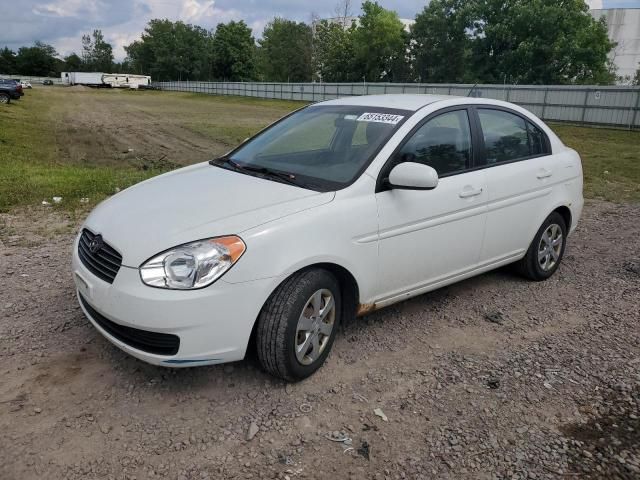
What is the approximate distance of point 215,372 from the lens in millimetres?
3328

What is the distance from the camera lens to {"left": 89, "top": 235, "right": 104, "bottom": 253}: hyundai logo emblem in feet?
10.3

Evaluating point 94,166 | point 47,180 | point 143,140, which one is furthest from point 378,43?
point 47,180

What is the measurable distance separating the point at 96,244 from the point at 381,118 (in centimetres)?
208

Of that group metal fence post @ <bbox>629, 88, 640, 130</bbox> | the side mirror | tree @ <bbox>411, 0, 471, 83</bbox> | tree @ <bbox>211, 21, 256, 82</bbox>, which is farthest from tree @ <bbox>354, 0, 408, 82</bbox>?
the side mirror

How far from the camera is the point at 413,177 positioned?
3.36 meters

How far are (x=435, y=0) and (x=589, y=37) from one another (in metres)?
14.3

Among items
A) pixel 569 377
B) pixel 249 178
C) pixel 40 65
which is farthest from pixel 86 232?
pixel 40 65

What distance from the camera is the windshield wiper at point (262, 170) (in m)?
3.56

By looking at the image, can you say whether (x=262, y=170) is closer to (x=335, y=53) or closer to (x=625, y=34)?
(x=335, y=53)

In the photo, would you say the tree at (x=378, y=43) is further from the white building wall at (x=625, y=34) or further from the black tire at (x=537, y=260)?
the black tire at (x=537, y=260)

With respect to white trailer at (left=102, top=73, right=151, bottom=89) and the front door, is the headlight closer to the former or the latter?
the front door

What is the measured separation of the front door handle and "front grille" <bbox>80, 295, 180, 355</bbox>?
225 cm

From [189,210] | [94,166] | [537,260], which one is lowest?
[94,166]

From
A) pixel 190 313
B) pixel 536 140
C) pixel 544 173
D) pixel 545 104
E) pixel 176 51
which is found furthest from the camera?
pixel 176 51
